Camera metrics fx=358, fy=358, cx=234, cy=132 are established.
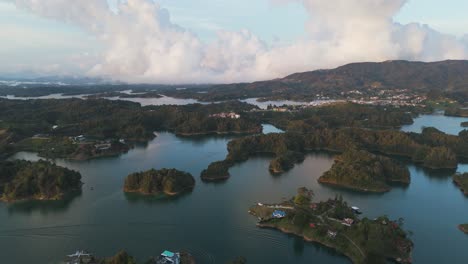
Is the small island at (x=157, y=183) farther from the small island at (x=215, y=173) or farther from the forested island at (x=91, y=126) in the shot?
the forested island at (x=91, y=126)

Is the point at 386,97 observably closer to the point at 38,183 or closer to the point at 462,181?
the point at 462,181

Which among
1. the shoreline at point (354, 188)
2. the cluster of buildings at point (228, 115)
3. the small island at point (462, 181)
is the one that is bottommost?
the shoreline at point (354, 188)

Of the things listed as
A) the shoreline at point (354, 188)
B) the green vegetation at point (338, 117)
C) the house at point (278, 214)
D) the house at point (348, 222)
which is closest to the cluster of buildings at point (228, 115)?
the green vegetation at point (338, 117)

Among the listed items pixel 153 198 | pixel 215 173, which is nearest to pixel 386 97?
pixel 215 173

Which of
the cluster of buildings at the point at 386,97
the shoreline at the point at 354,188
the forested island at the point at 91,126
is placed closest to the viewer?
the shoreline at the point at 354,188

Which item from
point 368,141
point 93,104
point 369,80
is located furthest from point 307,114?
point 369,80

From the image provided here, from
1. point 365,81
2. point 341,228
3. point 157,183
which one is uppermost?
point 365,81
